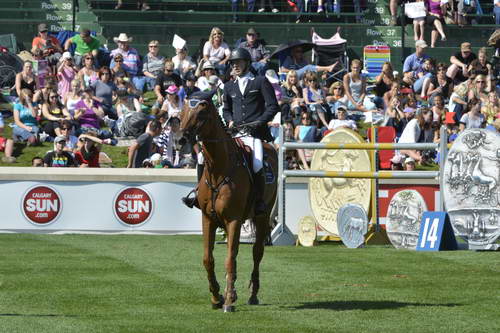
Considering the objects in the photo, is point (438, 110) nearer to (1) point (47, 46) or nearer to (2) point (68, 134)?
(2) point (68, 134)

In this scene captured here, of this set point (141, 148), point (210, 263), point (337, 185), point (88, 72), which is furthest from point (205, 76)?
point (210, 263)

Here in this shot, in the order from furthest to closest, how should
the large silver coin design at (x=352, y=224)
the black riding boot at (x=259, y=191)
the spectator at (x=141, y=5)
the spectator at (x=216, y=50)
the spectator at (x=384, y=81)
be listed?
the spectator at (x=141, y=5), the spectator at (x=216, y=50), the spectator at (x=384, y=81), the large silver coin design at (x=352, y=224), the black riding boot at (x=259, y=191)

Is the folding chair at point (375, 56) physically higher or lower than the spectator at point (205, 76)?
higher

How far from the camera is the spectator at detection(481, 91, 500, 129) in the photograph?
24.8 meters

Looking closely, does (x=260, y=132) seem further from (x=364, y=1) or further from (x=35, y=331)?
(x=364, y=1)

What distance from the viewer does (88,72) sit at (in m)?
25.8

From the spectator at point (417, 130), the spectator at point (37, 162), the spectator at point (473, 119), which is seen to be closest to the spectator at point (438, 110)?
the spectator at point (473, 119)

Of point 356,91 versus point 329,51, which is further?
point 329,51

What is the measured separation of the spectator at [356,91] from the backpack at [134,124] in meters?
5.10

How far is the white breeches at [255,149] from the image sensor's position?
11.4 metres

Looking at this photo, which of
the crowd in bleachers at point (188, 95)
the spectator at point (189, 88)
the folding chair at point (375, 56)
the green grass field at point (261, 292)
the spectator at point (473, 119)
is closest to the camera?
the green grass field at point (261, 292)

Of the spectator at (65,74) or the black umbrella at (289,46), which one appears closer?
the spectator at (65,74)

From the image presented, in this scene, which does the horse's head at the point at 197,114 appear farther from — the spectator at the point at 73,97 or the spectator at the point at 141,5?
the spectator at the point at 141,5

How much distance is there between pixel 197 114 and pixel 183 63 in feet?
56.2
